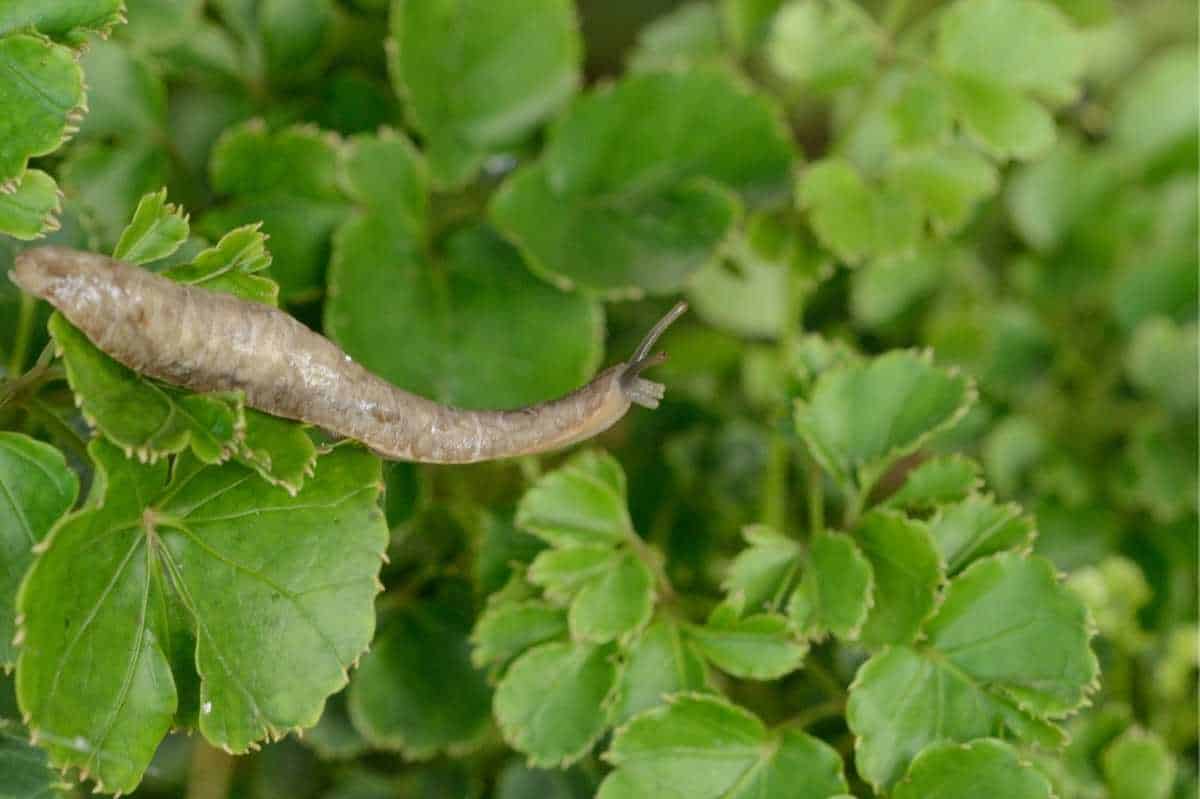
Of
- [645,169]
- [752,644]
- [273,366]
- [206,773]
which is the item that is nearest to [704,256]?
[645,169]

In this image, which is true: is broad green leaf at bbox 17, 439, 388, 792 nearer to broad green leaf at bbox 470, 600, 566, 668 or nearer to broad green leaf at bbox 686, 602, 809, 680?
broad green leaf at bbox 470, 600, 566, 668

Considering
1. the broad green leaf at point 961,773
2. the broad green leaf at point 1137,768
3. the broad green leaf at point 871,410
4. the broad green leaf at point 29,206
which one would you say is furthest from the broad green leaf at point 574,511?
the broad green leaf at point 1137,768

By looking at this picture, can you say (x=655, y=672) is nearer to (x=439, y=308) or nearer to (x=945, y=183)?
(x=439, y=308)

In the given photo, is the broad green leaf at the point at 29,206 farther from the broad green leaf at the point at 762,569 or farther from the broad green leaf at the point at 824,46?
the broad green leaf at the point at 824,46

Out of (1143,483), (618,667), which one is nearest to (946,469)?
(618,667)

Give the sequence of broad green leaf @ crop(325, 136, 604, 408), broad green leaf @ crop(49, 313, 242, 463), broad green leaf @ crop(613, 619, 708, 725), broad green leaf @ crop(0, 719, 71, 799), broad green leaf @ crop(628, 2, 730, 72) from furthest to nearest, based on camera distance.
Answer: broad green leaf @ crop(628, 2, 730, 72) → broad green leaf @ crop(325, 136, 604, 408) → broad green leaf @ crop(613, 619, 708, 725) → broad green leaf @ crop(0, 719, 71, 799) → broad green leaf @ crop(49, 313, 242, 463)

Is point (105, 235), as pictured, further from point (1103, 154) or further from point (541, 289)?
point (1103, 154)

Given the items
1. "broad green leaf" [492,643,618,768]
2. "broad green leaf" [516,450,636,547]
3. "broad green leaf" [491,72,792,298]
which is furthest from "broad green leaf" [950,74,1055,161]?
"broad green leaf" [492,643,618,768]
